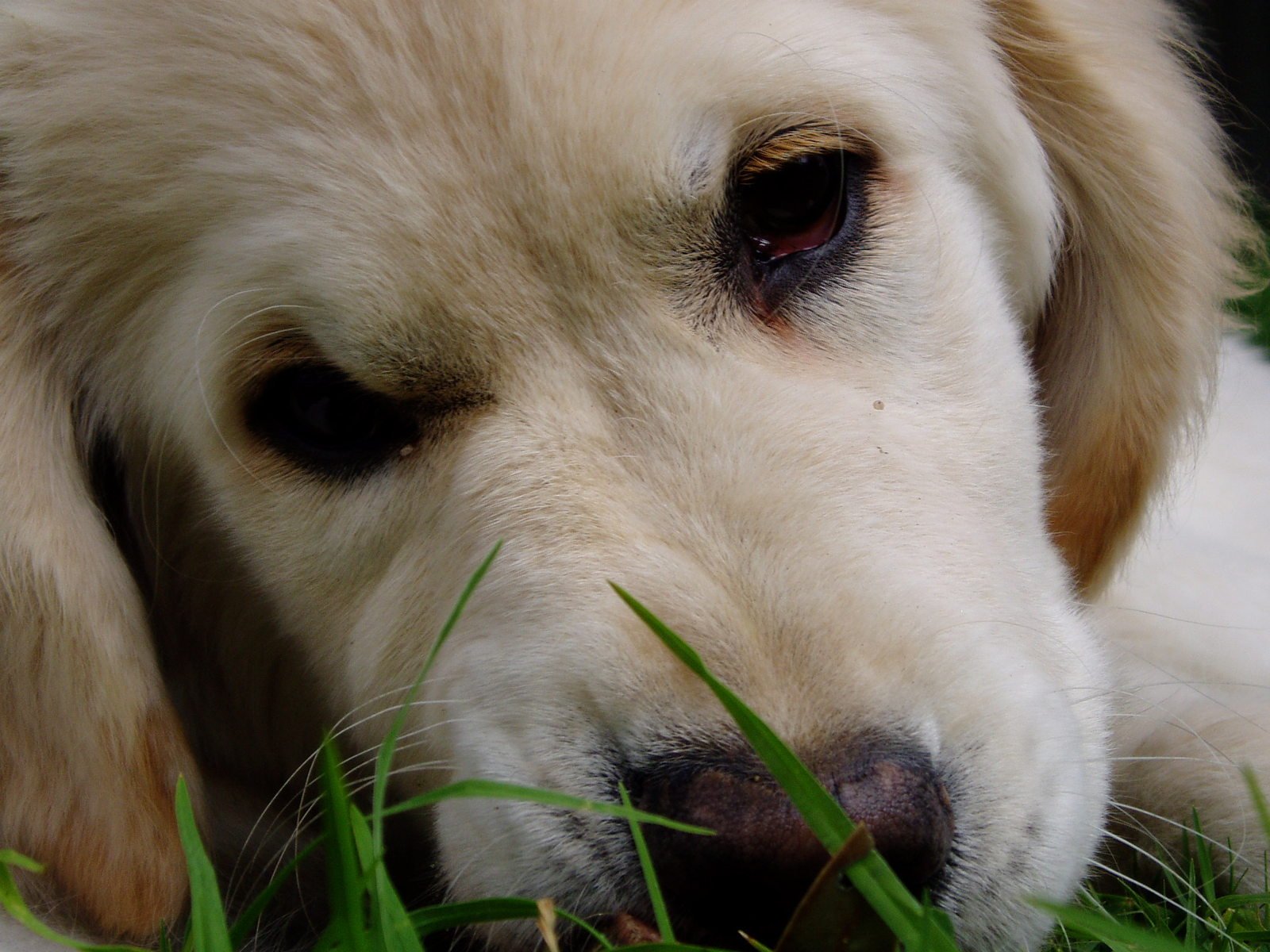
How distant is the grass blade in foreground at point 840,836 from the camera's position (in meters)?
1.46

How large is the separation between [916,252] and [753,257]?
12.3 inches

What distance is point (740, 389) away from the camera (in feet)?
6.80

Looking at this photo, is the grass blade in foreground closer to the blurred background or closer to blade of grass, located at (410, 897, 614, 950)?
blade of grass, located at (410, 897, 614, 950)

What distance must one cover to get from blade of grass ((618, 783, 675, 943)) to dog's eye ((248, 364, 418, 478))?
83 cm

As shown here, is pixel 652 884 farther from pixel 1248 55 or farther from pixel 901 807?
pixel 1248 55

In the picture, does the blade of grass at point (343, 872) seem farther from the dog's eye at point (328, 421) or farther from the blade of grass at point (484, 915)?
the dog's eye at point (328, 421)

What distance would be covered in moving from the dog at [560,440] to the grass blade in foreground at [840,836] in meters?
0.06

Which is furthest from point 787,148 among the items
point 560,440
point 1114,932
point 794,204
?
point 1114,932

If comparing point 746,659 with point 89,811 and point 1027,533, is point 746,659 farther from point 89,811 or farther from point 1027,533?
point 89,811

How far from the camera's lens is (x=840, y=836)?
1.49 m

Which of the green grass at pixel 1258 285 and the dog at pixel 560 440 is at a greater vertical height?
the dog at pixel 560 440

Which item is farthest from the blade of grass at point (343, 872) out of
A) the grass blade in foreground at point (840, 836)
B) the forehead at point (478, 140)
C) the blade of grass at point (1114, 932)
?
the blade of grass at point (1114, 932)

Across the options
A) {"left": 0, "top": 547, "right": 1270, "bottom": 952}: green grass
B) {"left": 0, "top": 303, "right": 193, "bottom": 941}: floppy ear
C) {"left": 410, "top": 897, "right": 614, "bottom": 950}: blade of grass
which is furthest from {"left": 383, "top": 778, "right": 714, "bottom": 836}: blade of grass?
{"left": 0, "top": 303, "right": 193, "bottom": 941}: floppy ear

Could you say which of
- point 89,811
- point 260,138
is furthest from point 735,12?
point 89,811
